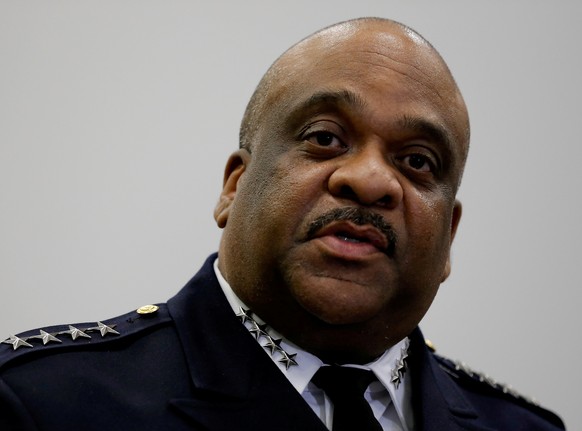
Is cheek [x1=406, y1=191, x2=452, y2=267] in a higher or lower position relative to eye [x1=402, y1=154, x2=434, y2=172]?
lower

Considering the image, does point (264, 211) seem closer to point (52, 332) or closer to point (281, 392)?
point (281, 392)

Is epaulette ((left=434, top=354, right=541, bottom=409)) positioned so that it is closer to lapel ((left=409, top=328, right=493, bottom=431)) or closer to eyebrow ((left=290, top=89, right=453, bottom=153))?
lapel ((left=409, top=328, right=493, bottom=431))

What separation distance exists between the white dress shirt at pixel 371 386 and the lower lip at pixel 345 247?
0.91ft

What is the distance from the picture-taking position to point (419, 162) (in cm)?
206

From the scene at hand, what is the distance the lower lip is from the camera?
185 cm

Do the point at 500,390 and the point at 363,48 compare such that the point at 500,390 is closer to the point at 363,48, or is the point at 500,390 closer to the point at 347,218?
the point at 347,218

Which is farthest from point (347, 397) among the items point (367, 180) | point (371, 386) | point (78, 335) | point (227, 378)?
point (78, 335)

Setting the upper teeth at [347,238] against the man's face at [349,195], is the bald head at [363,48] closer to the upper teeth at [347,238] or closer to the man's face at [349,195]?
the man's face at [349,195]

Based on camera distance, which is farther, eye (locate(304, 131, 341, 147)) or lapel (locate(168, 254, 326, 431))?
eye (locate(304, 131, 341, 147))

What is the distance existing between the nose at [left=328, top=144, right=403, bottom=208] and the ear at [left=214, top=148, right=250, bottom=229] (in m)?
0.33

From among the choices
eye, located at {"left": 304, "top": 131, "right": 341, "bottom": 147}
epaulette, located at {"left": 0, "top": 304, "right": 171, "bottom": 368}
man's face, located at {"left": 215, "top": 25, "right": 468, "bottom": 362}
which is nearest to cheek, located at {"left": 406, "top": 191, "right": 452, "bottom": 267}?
man's face, located at {"left": 215, "top": 25, "right": 468, "bottom": 362}

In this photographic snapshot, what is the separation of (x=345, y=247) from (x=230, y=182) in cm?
47

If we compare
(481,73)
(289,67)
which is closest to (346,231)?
(289,67)

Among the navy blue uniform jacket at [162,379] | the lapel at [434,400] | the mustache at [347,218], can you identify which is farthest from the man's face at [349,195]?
the lapel at [434,400]
